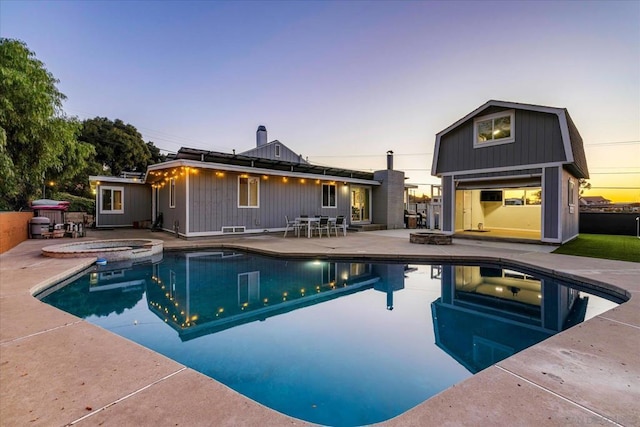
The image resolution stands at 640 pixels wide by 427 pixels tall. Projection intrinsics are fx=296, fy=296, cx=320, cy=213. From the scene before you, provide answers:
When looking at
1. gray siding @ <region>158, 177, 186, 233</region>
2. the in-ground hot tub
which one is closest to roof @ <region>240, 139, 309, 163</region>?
gray siding @ <region>158, 177, 186, 233</region>

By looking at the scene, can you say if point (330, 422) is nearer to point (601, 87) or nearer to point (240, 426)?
point (240, 426)

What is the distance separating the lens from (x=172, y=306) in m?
4.48

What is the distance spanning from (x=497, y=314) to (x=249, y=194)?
9.27 m

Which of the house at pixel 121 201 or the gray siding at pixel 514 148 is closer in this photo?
the gray siding at pixel 514 148

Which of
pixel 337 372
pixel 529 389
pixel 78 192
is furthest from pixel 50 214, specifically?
pixel 529 389

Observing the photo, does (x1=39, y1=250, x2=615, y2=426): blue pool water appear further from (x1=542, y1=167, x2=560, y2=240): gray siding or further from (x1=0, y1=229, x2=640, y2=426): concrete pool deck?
(x1=542, y1=167, x2=560, y2=240): gray siding

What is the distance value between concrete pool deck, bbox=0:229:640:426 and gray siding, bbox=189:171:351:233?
729 cm

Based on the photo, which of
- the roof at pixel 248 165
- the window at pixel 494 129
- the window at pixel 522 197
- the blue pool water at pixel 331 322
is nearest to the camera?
the blue pool water at pixel 331 322

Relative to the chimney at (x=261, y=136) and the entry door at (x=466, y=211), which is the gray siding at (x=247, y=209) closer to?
the entry door at (x=466, y=211)

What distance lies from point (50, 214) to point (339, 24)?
1269 cm

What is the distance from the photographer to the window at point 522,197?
13297 millimetres

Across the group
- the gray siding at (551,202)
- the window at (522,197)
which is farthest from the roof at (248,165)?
the gray siding at (551,202)

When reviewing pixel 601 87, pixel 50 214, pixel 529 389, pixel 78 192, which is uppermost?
pixel 601 87

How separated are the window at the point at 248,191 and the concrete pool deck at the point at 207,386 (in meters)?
8.30
